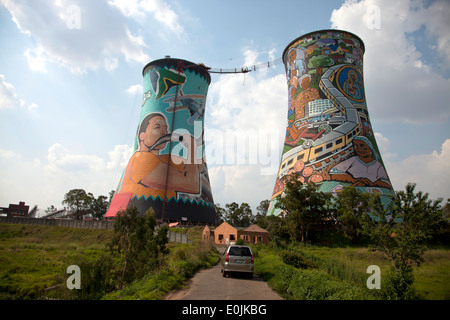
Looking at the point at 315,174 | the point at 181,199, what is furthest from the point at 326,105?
the point at 181,199

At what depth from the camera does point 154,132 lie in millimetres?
37406

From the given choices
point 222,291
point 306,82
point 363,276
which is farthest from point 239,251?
point 306,82

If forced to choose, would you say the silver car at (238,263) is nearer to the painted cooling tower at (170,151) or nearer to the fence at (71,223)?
the painted cooling tower at (170,151)

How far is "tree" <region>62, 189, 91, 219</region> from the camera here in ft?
226

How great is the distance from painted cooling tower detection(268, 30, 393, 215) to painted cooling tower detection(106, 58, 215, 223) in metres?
11.8

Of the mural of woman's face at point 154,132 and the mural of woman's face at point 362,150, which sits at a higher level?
the mural of woman's face at point 154,132

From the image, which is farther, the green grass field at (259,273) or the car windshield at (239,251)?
the car windshield at (239,251)

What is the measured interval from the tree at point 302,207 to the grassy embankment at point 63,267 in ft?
31.7

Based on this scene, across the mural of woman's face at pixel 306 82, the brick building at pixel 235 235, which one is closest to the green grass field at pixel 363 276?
the brick building at pixel 235 235

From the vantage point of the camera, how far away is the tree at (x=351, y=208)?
25891 mm

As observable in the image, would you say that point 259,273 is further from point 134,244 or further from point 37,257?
point 37,257
